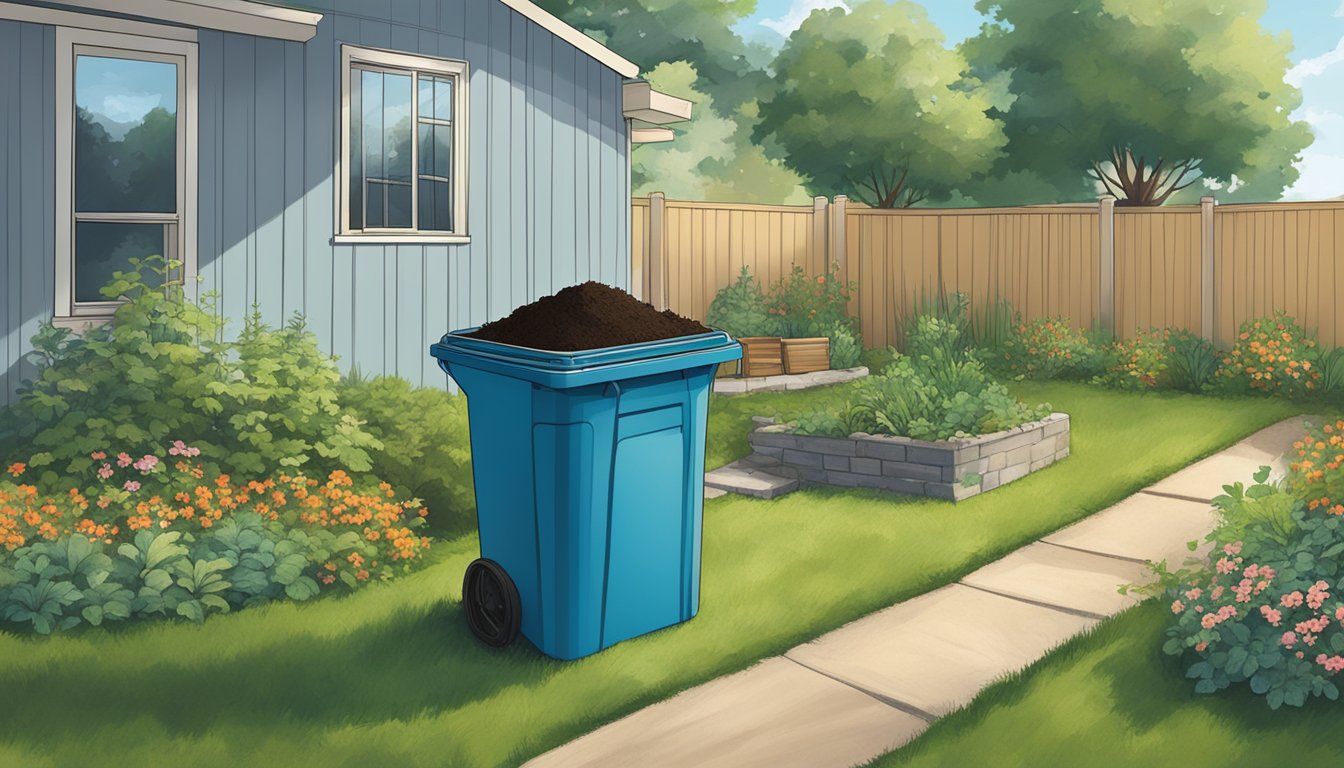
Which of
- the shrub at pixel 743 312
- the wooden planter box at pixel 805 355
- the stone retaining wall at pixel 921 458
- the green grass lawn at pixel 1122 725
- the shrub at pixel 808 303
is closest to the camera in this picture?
the green grass lawn at pixel 1122 725

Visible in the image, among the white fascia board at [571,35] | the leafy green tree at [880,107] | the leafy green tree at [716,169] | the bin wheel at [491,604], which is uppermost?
the leafy green tree at [716,169]

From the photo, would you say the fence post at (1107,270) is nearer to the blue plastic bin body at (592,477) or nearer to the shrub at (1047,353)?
the shrub at (1047,353)

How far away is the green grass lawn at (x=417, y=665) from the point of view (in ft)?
14.0

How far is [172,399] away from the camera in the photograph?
663cm

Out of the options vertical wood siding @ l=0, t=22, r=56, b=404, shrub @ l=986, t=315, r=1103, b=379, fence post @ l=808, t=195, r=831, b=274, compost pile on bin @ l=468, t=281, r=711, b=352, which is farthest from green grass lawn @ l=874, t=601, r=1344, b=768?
fence post @ l=808, t=195, r=831, b=274

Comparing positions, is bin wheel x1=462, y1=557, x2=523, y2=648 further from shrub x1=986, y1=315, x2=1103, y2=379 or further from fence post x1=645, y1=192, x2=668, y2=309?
shrub x1=986, y1=315, x2=1103, y2=379

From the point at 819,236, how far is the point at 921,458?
23.9 feet

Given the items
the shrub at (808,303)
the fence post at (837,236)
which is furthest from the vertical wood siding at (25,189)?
the fence post at (837,236)

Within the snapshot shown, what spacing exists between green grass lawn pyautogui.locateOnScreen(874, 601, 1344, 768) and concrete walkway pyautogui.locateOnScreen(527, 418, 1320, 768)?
0.14 meters

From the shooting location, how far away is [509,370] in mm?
4797

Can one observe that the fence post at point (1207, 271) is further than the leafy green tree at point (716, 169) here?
No

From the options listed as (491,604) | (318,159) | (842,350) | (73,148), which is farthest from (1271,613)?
(842,350)

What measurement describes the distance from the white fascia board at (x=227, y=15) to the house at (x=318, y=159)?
0.5 inches

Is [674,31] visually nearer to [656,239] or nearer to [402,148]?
[656,239]
